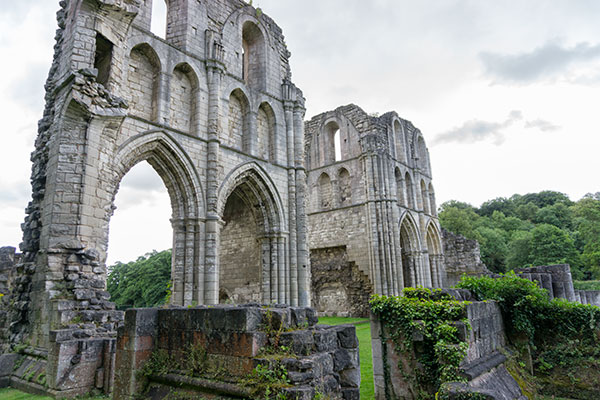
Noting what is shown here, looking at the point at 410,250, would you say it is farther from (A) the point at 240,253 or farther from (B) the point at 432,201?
(A) the point at 240,253

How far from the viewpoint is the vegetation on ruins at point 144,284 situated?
2767cm

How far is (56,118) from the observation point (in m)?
8.55

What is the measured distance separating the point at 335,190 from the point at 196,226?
13.0 m

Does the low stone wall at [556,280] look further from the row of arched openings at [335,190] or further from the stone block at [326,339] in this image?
the row of arched openings at [335,190]

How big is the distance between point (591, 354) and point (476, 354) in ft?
8.44

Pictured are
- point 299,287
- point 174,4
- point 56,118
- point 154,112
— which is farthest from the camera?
point 299,287

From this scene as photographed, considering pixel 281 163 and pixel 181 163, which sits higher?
pixel 281 163

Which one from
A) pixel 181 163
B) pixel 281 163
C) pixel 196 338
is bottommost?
pixel 196 338

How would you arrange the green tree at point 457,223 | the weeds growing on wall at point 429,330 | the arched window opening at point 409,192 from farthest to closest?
1. the green tree at point 457,223
2. the arched window opening at point 409,192
3. the weeds growing on wall at point 429,330

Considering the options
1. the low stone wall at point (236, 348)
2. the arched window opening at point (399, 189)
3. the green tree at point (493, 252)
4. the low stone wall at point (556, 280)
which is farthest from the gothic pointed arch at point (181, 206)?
the green tree at point (493, 252)

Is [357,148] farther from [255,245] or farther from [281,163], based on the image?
[255,245]

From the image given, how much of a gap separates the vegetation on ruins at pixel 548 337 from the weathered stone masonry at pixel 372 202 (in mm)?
13011

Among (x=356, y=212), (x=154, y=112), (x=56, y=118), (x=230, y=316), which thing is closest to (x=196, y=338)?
(x=230, y=316)

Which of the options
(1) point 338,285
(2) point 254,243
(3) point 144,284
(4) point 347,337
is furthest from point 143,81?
(3) point 144,284
